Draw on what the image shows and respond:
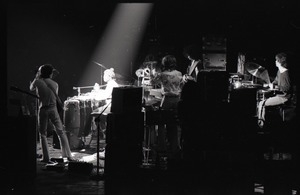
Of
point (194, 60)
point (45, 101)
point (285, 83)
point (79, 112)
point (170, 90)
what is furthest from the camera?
point (79, 112)

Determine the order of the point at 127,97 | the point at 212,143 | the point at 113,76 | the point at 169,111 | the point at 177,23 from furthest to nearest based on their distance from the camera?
the point at 177,23
the point at 113,76
the point at 169,111
the point at 127,97
the point at 212,143

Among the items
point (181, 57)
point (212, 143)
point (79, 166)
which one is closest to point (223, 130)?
point (212, 143)

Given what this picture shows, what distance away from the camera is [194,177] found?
6355 millimetres

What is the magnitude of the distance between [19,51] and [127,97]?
7.98m

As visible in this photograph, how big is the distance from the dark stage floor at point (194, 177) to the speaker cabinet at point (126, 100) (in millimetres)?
744

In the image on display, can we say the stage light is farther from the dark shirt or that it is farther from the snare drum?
the dark shirt

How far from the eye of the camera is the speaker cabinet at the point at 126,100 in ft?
24.9

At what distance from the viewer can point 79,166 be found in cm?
835

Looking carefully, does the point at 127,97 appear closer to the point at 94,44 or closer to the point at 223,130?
the point at 223,130

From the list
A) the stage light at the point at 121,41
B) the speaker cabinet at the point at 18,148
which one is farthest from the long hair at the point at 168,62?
the stage light at the point at 121,41

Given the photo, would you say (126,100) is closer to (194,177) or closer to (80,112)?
(194,177)

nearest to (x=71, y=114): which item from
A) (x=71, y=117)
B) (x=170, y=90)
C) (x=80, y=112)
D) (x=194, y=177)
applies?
(x=71, y=117)

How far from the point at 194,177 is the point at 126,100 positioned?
1968 millimetres

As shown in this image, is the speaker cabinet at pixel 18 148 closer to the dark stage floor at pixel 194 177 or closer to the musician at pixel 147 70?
the dark stage floor at pixel 194 177
